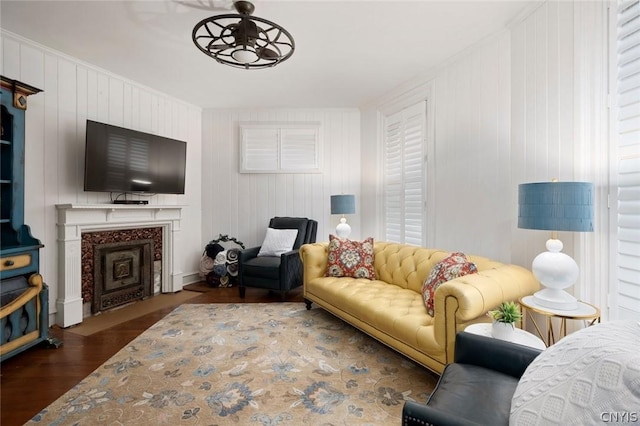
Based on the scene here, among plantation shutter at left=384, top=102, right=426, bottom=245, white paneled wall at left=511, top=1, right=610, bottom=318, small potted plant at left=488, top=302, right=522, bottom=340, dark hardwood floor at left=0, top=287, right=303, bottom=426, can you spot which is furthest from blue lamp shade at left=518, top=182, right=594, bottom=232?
dark hardwood floor at left=0, top=287, right=303, bottom=426

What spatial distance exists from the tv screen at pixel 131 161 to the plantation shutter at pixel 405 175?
288cm

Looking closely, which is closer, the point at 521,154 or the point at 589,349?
the point at 589,349

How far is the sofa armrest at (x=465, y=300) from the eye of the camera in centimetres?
162

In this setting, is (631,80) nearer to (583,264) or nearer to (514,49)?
(514,49)

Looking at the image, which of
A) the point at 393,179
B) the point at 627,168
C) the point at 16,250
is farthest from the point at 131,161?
the point at 627,168

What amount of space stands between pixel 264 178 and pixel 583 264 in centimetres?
385

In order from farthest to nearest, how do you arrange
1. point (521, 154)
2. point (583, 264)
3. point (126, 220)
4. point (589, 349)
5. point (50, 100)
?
point (126, 220)
point (50, 100)
point (521, 154)
point (583, 264)
point (589, 349)

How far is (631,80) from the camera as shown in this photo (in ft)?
5.28

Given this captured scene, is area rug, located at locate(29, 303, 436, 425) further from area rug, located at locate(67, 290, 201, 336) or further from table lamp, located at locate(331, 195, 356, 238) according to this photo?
table lamp, located at locate(331, 195, 356, 238)

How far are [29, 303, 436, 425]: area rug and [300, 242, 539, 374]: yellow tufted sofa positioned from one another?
0.72 ft

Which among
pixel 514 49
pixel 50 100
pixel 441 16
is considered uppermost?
pixel 441 16

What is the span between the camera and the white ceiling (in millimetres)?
2188

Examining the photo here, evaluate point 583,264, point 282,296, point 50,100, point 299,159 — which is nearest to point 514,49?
point 583,264

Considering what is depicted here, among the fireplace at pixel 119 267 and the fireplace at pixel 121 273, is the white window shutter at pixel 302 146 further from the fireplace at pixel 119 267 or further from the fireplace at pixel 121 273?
the fireplace at pixel 121 273
